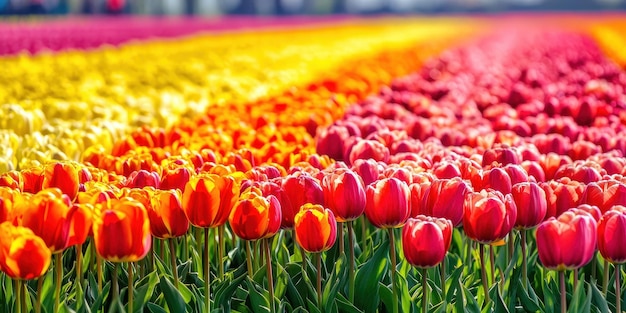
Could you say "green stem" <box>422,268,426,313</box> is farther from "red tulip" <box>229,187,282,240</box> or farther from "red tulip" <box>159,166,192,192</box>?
"red tulip" <box>159,166,192,192</box>

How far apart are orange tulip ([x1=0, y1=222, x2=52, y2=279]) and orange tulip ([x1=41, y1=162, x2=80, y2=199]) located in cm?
54

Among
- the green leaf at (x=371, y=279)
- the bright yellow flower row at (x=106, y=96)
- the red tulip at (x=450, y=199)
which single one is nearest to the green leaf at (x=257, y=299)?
the green leaf at (x=371, y=279)

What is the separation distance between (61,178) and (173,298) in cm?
52

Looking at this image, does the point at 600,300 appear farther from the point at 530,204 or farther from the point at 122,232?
the point at 122,232

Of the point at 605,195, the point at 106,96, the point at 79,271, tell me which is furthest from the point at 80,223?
the point at 106,96

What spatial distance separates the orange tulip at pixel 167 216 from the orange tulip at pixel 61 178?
33 centimetres

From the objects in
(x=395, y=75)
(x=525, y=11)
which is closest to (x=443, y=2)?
(x=525, y=11)

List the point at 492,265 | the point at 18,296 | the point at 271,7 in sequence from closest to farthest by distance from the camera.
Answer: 1. the point at 18,296
2. the point at 492,265
3. the point at 271,7

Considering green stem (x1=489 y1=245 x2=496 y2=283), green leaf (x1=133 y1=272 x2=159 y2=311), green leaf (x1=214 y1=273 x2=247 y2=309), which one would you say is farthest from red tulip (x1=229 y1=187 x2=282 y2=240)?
green stem (x1=489 y1=245 x2=496 y2=283)

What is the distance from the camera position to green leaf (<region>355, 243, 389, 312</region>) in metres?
2.15

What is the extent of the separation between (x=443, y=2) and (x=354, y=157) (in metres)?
67.0

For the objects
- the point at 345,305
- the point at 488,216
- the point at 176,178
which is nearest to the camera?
the point at 488,216

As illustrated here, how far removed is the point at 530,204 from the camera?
6.95ft

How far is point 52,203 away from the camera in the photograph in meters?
1.83
